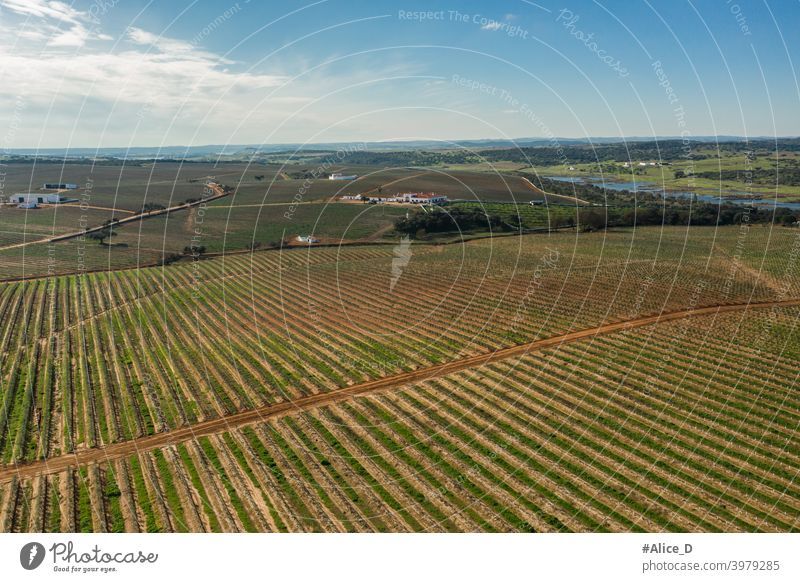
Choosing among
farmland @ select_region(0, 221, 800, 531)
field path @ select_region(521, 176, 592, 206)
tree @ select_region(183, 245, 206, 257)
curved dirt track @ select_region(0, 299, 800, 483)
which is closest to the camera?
farmland @ select_region(0, 221, 800, 531)

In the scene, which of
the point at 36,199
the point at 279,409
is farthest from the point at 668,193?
the point at 36,199

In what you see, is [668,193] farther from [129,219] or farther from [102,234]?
[102,234]

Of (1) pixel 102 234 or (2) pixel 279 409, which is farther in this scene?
(1) pixel 102 234

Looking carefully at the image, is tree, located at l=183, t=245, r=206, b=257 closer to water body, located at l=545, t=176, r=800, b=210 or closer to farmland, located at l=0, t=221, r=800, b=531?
farmland, located at l=0, t=221, r=800, b=531

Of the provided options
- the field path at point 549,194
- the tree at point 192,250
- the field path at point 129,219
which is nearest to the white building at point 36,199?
the field path at point 129,219

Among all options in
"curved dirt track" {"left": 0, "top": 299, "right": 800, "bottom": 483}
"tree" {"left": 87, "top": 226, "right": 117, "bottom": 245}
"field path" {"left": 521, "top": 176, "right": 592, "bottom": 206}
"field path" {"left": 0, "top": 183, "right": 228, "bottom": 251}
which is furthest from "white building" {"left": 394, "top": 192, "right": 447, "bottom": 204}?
"curved dirt track" {"left": 0, "top": 299, "right": 800, "bottom": 483}

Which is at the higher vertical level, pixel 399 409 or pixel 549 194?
pixel 549 194
